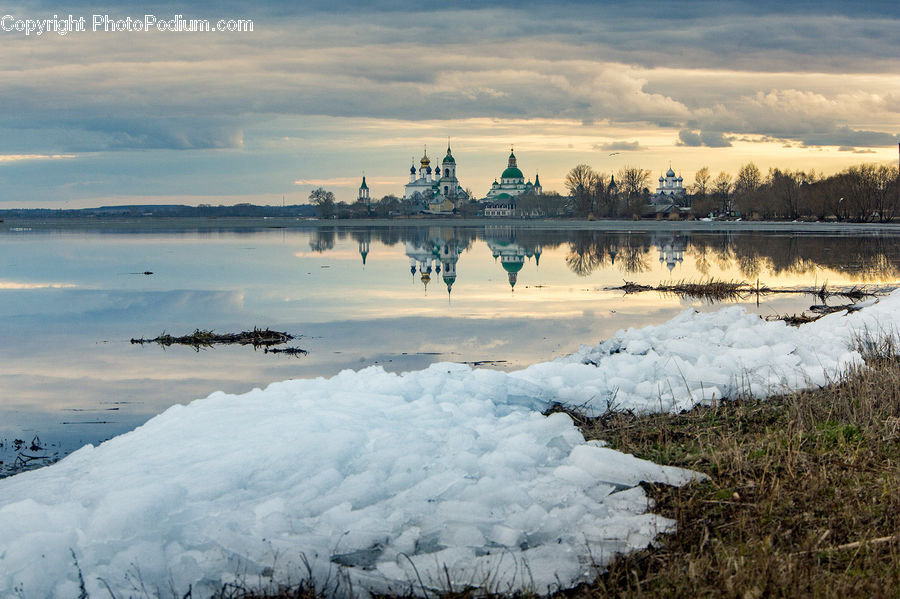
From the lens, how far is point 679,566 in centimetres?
434

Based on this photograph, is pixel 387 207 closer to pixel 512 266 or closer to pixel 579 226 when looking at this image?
pixel 579 226

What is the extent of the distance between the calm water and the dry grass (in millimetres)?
4804

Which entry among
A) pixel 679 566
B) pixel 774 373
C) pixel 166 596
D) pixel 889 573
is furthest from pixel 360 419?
pixel 774 373

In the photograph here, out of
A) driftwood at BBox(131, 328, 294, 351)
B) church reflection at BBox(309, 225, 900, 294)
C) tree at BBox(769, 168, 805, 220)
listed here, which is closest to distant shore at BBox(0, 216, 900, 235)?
tree at BBox(769, 168, 805, 220)

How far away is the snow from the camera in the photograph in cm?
452

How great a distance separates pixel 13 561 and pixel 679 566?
11.7 ft

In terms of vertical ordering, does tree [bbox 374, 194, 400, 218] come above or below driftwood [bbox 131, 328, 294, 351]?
above

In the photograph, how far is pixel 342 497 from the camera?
529 cm

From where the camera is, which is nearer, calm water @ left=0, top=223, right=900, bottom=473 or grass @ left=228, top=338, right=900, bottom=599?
grass @ left=228, top=338, right=900, bottom=599

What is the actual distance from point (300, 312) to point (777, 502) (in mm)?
13786

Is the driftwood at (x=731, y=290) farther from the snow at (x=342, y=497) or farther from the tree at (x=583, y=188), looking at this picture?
the tree at (x=583, y=188)

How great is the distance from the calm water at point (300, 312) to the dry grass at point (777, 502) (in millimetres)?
4804

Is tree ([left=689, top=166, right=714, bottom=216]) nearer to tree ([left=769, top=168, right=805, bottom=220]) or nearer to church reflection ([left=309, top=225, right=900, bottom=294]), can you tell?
tree ([left=769, top=168, right=805, bottom=220])

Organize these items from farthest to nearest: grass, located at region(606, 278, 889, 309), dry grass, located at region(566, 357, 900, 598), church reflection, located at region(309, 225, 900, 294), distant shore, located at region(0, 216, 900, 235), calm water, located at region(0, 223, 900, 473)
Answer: distant shore, located at region(0, 216, 900, 235) < church reflection, located at region(309, 225, 900, 294) < grass, located at region(606, 278, 889, 309) < calm water, located at region(0, 223, 900, 473) < dry grass, located at region(566, 357, 900, 598)
